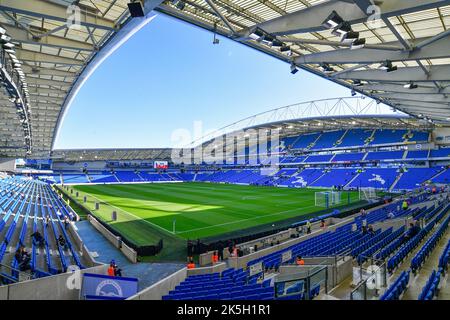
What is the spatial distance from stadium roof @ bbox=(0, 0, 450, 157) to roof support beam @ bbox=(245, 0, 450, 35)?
0.02 metres

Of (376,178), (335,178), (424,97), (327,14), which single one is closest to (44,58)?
(327,14)

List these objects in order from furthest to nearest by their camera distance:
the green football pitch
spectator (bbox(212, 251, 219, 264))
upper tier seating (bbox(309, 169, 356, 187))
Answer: upper tier seating (bbox(309, 169, 356, 187))
the green football pitch
spectator (bbox(212, 251, 219, 264))

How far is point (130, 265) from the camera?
13.9m

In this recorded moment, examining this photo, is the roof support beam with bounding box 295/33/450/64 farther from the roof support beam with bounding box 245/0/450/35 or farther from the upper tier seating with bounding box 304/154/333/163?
the upper tier seating with bounding box 304/154/333/163

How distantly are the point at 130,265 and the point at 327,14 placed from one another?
13.8 metres

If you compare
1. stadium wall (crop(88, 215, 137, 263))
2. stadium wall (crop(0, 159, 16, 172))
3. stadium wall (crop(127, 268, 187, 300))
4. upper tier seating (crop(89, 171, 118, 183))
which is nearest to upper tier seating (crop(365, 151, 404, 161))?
stadium wall (crop(88, 215, 137, 263))

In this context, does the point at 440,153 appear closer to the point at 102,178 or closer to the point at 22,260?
the point at 22,260

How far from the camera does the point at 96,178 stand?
6912 cm

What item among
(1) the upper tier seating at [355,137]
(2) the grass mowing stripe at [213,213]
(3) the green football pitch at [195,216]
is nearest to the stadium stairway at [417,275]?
(3) the green football pitch at [195,216]

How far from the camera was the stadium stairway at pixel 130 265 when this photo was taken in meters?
12.2

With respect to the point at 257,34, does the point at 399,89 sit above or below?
below

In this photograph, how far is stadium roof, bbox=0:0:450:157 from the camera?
29.5 ft

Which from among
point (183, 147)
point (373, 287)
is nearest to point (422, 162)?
point (373, 287)

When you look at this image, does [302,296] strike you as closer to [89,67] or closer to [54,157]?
[89,67]
